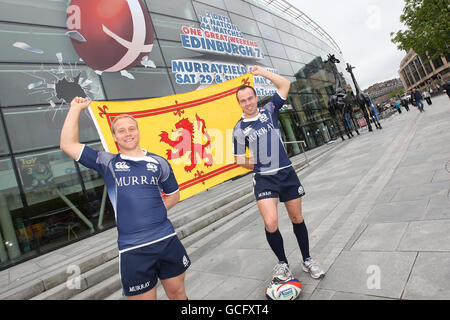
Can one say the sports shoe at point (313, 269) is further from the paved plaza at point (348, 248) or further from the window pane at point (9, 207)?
the window pane at point (9, 207)

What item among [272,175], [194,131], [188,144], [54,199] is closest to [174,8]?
[54,199]

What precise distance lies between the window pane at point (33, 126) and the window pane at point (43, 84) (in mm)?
312

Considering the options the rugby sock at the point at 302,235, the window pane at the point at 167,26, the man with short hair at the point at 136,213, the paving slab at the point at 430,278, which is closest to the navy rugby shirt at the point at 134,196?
the man with short hair at the point at 136,213

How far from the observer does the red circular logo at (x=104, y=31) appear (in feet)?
30.9

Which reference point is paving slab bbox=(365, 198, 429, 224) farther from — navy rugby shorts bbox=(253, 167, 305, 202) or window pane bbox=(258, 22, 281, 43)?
window pane bbox=(258, 22, 281, 43)

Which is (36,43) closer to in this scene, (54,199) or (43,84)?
(43,84)

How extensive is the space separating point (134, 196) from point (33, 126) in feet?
29.6

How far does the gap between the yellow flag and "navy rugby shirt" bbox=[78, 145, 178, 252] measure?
7.29 ft

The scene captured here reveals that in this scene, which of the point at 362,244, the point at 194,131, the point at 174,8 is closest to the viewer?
the point at 362,244

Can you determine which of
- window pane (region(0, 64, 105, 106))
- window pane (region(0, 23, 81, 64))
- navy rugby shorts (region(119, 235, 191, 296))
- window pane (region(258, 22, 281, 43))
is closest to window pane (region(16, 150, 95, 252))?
window pane (region(0, 64, 105, 106))

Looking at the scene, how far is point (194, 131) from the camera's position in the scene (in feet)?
15.5

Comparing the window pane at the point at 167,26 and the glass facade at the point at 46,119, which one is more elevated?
the window pane at the point at 167,26

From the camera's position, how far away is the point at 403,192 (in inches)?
163
